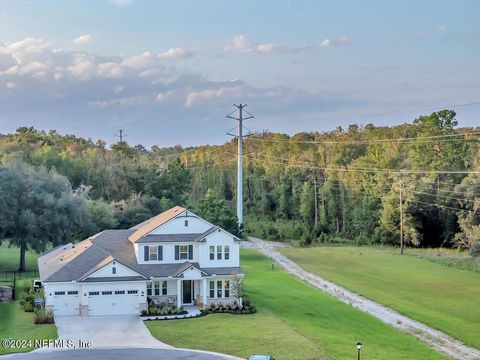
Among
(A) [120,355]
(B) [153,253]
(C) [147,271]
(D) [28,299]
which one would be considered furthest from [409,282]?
(A) [120,355]

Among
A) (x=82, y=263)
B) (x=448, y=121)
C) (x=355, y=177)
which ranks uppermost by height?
(x=448, y=121)

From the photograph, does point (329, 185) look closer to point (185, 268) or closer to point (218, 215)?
point (218, 215)

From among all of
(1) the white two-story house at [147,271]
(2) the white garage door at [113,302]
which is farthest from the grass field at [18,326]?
(2) the white garage door at [113,302]

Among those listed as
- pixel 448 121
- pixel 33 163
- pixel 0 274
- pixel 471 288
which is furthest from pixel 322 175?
pixel 0 274

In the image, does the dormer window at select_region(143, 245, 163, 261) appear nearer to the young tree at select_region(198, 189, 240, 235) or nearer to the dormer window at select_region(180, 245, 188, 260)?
the dormer window at select_region(180, 245, 188, 260)

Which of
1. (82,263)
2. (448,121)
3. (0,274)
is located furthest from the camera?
(448,121)

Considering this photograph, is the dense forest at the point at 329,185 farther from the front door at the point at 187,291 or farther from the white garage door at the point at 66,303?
the white garage door at the point at 66,303

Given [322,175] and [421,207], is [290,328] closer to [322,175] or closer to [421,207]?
[421,207]
